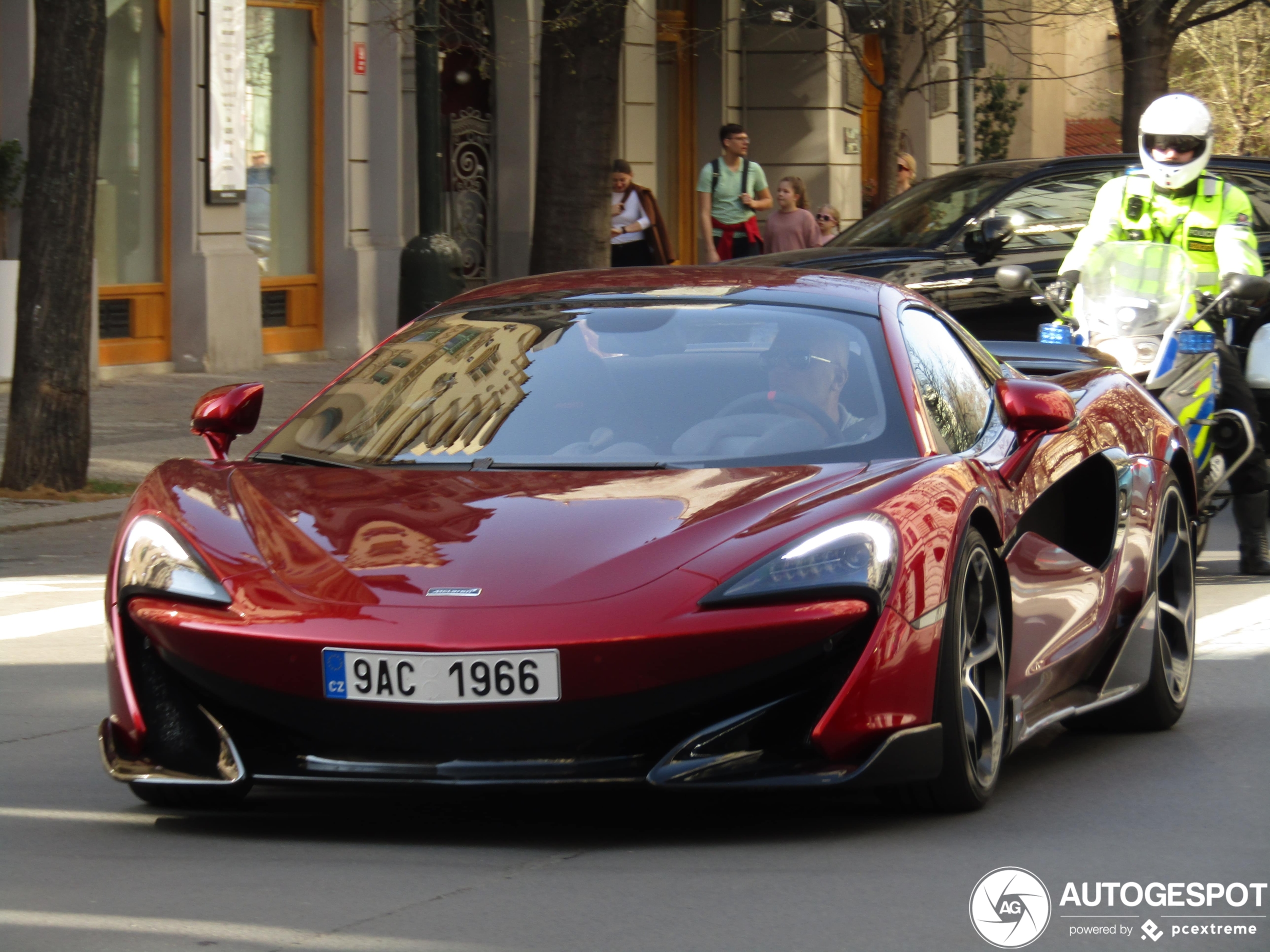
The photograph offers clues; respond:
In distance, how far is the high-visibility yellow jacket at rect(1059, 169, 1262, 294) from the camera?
998 centimetres

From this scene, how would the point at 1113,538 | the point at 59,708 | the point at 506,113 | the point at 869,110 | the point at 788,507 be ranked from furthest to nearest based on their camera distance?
the point at 869,110 < the point at 506,113 < the point at 59,708 < the point at 1113,538 < the point at 788,507

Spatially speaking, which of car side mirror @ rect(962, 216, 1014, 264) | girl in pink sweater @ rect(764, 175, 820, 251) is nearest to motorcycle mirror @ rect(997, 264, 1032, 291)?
car side mirror @ rect(962, 216, 1014, 264)

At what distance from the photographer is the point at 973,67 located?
2623 centimetres

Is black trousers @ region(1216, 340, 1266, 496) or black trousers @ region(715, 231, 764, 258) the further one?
black trousers @ region(715, 231, 764, 258)

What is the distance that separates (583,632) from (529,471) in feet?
2.93

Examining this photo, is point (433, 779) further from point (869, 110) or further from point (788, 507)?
point (869, 110)

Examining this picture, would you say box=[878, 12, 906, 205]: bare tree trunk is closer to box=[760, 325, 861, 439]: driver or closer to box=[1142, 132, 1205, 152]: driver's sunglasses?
box=[1142, 132, 1205, 152]: driver's sunglasses

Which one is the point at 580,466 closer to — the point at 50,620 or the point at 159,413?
the point at 50,620

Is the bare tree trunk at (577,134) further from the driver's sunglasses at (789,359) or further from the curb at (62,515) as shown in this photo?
the driver's sunglasses at (789,359)

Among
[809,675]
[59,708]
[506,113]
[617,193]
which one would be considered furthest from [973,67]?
[809,675]

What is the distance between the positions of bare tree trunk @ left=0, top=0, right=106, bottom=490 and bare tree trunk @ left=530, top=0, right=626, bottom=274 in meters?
4.15

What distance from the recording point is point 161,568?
16.5 ft

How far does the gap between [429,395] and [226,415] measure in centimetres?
61

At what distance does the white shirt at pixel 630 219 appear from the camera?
761 inches
